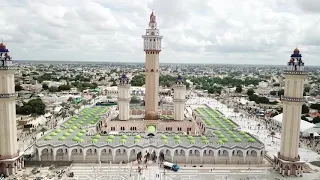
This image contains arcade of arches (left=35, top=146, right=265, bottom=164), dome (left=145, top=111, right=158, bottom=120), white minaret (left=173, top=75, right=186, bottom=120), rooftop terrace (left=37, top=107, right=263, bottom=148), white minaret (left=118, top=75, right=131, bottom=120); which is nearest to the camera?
arcade of arches (left=35, top=146, right=265, bottom=164)

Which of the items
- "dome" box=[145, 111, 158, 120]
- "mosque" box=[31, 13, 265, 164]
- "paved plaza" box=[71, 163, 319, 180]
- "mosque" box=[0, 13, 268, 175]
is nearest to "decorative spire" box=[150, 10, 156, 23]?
"mosque" box=[0, 13, 268, 175]

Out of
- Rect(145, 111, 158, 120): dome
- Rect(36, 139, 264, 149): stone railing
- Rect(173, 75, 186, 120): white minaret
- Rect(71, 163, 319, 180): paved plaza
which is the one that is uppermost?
Rect(173, 75, 186, 120): white minaret

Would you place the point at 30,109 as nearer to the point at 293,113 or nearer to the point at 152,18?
the point at 152,18

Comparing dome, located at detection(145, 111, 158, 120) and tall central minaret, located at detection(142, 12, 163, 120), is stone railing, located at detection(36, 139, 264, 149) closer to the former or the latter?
dome, located at detection(145, 111, 158, 120)

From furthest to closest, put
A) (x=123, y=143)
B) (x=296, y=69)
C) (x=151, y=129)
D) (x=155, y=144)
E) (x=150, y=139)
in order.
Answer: (x=151, y=129)
(x=150, y=139)
(x=155, y=144)
(x=123, y=143)
(x=296, y=69)

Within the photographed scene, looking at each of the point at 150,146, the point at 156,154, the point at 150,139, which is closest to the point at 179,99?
the point at 150,139

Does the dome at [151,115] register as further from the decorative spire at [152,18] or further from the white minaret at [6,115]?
the white minaret at [6,115]

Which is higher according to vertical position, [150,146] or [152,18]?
[152,18]
